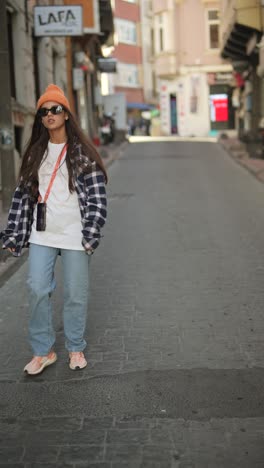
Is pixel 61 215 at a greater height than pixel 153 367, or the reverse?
pixel 61 215

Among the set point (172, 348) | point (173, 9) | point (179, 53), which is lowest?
point (172, 348)

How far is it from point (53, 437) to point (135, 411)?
0.52m

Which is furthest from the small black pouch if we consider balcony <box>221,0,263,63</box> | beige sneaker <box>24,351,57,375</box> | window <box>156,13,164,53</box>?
window <box>156,13,164,53</box>

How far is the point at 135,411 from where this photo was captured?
3717 mm

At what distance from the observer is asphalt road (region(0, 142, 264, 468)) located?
3297mm

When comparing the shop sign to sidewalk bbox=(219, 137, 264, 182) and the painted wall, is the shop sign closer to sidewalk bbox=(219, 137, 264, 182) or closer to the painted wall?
the painted wall

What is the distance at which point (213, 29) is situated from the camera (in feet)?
136

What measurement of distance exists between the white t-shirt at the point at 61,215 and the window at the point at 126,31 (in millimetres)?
53761

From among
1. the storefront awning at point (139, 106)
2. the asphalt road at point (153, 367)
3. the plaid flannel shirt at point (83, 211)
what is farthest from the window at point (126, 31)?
the plaid flannel shirt at point (83, 211)

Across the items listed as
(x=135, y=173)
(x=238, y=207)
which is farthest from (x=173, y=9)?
(x=238, y=207)

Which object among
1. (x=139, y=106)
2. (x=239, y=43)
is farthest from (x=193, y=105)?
(x=239, y=43)

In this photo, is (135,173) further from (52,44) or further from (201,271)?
(201,271)

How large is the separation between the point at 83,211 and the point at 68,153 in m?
0.38

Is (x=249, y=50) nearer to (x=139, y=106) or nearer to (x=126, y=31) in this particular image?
(x=139, y=106)
